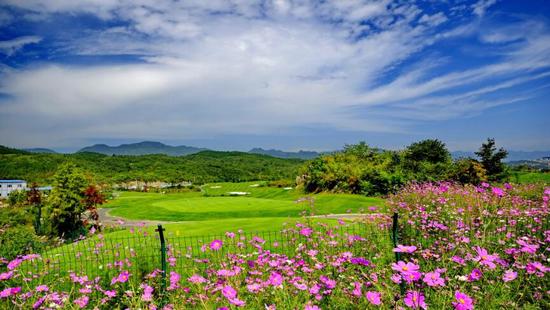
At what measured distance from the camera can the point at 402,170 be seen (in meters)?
26.8

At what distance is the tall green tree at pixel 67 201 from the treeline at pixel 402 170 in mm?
17494

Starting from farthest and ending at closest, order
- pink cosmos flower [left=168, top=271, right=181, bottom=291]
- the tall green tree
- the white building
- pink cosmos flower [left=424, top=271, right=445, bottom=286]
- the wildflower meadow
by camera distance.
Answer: the white building → the tall green tree → pink cosmos flower [left=168, top=271, right=181, bottom=291] → the wildflower meadow → pink cosmos flower [left=424, top=271, right=445, bottom=286]

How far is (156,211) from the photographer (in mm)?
22188

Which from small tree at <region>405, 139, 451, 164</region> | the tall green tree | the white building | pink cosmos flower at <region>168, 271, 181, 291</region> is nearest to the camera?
pink cosmos flower at <region>168, 271, 181, 291</region>

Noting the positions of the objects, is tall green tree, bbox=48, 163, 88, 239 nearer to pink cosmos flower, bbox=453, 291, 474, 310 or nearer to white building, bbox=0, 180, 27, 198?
pink cosmos flower, bbox=453, 291, 474, 310

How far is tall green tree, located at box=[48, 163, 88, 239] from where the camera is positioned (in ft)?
47.5

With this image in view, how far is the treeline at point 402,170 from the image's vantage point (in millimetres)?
23766

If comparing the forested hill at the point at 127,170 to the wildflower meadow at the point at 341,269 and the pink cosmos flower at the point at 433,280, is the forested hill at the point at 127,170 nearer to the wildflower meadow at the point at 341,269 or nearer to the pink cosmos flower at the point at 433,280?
the wildflower meadow at the point at 341,269

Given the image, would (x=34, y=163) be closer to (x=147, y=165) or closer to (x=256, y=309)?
(x=147, y=165)

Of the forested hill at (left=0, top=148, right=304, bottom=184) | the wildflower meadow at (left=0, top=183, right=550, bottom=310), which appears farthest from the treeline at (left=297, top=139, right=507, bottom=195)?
Result: the forested hill at (left=0, top=148, right=304, bottom=184)

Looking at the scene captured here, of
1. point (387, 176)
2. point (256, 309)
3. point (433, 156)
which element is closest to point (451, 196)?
point (256, 309)

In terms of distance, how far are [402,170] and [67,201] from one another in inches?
897

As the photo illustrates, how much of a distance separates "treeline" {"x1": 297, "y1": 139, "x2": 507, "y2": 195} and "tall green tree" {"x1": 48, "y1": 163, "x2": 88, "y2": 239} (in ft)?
57.4

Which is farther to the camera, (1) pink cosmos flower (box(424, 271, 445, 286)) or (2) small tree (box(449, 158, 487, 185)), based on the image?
(2) small tree (box(449, 158, 487, 185))
